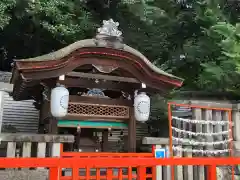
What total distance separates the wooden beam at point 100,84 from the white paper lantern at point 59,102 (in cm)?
37

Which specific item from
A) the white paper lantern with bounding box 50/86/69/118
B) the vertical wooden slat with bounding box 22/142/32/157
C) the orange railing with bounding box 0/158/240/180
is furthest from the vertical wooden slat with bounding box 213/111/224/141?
the vertical wooden slat with bounding box 22/142/32/157

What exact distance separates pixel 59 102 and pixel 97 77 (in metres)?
1.09

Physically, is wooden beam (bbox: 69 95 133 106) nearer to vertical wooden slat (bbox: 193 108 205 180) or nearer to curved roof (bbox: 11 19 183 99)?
curved roof (bbox: 11 19 183 99)

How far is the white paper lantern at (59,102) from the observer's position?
592cm

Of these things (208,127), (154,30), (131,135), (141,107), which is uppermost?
(154,30)

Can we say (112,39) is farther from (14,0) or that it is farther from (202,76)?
(14,0)

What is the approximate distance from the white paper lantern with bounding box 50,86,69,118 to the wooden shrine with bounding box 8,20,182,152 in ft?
0.93

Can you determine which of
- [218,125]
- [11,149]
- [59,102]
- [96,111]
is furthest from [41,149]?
[218,125]

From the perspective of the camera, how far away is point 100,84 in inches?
271

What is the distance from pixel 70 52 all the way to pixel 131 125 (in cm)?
225

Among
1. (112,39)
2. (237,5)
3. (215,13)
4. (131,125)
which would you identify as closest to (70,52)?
(112,39)

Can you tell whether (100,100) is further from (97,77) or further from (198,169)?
(198,169)

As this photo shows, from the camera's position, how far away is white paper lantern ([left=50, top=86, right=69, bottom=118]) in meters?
5.92

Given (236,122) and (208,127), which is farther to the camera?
(236,122)
